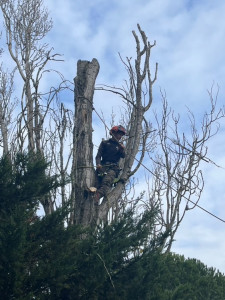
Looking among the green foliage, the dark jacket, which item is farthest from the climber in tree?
the green foliage

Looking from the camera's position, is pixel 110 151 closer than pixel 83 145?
No

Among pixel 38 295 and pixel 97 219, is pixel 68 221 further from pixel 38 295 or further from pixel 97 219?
pixel 38 295

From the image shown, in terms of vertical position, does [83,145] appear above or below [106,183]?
Result: above

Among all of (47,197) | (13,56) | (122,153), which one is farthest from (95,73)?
(13,56)

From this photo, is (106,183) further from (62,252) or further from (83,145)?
(62,252)

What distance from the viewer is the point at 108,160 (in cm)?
923

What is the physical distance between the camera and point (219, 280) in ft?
40.1

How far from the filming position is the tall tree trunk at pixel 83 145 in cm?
825

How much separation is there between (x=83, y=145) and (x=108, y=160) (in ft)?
2.75

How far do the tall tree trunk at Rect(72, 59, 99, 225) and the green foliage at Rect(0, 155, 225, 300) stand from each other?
1.11 ft

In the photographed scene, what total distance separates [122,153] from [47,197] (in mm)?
1525

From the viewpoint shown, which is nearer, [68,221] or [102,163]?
[68,221]

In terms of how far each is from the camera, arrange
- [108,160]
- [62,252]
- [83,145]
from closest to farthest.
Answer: [62,252], [83,145], [108,160]

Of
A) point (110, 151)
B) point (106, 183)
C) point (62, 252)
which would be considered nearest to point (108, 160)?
point (110, 151)
